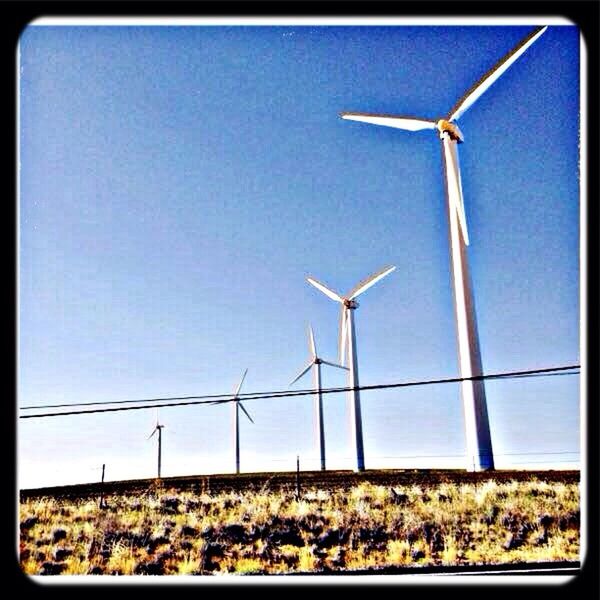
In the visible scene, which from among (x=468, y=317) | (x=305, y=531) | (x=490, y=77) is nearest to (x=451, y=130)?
(x=490, y=77)

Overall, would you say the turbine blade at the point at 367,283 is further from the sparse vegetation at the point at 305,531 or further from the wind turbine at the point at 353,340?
the sparse vegetation at the point at 305,531

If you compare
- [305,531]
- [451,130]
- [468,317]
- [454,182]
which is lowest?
[305,531]

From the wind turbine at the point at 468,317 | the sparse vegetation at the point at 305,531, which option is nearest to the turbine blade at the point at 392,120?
the wind turbine at the point at 468,317

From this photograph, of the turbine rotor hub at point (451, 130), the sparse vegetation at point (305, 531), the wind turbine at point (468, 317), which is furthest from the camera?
the turbine rotor hub at point (451, 130)

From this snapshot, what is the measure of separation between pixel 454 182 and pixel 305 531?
441 inches

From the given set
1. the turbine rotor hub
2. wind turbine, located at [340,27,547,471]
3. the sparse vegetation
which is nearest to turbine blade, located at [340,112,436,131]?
the turbine rotor hub

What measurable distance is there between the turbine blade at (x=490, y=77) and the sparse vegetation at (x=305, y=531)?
39.6 feet

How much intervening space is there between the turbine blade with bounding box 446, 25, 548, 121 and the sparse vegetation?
39.6 feet

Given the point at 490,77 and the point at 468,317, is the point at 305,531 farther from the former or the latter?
the point at 490,77

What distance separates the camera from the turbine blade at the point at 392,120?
23.4m

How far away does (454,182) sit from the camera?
2070 cm

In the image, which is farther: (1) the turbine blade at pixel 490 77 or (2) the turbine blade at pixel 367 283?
(2) the turbine blade at pixel 367 283

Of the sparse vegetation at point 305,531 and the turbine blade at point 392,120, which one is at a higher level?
the turbine blade at point 392,120
